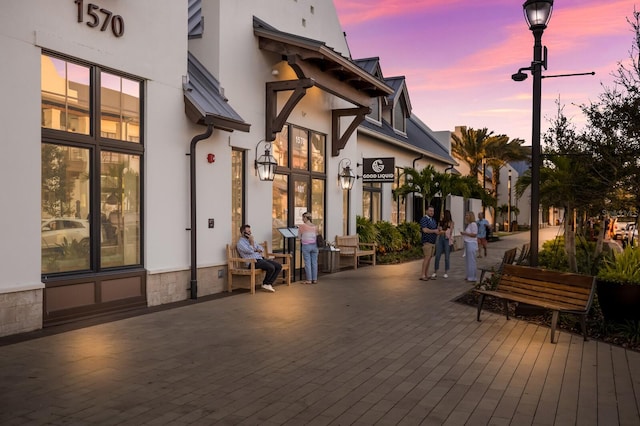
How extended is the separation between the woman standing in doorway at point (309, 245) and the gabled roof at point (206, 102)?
2.73 meters

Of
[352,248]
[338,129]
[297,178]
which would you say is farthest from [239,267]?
[338,129]

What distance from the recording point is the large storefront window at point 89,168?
26.9ft

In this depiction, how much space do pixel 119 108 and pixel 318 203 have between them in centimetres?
781

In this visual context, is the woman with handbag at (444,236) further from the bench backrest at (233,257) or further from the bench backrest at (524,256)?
the bench backrest at (233,257)

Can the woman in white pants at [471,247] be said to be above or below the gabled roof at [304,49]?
below

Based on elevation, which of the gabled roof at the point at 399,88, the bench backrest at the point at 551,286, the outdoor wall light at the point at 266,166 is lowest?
the bench backrest at the point at 551,286

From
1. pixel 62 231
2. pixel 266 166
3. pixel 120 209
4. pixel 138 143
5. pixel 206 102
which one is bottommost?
pixel 62 231

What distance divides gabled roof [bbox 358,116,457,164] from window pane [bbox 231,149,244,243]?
7168 mm

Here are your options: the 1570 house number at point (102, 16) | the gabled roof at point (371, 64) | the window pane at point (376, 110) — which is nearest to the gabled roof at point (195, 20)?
the 1570 house number at point (102, 16)

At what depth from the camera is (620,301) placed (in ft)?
26.1

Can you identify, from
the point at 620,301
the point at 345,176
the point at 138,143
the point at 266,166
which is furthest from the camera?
the point at 345,176

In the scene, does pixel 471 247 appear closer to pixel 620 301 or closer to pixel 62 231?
pixel 620 301

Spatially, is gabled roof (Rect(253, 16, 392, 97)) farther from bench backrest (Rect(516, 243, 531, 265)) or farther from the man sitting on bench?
bench backrest (Rect(516, 243, 531, 265))

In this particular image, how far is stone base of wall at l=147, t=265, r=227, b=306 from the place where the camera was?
9.85 m
